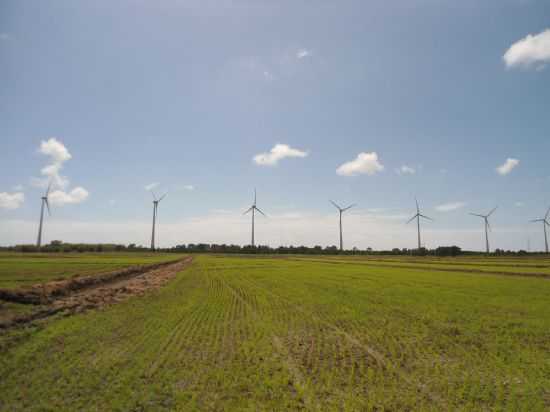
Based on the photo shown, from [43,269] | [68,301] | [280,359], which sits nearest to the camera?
[280,359]

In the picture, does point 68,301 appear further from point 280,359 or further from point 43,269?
point 43,269

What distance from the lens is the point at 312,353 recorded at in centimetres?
1038

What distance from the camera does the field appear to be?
7.18 meters

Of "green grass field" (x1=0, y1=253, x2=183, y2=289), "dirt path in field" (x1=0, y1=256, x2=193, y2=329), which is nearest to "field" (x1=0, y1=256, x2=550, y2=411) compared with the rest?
"dirt path in field" (x1=0, y1=256, x2=193, y2=329)

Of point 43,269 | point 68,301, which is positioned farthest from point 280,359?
point 43,269

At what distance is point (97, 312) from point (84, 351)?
7.76m

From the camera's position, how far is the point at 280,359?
31.9 feet

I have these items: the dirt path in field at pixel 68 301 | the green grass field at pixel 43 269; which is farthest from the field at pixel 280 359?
the green grass field at pixel 43 269

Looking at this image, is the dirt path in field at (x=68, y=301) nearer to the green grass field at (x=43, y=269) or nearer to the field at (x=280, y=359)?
the field at (x=280, y=359)

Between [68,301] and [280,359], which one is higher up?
[280,359]

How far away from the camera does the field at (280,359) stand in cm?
718

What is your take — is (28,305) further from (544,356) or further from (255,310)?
(544,356)

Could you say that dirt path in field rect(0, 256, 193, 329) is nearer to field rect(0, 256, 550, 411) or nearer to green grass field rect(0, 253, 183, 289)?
field rect(0, 256, 550, 411)

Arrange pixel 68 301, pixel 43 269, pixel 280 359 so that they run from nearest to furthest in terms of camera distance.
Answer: pixel 280 359 → pixel 68 301 → pixel 43 269
